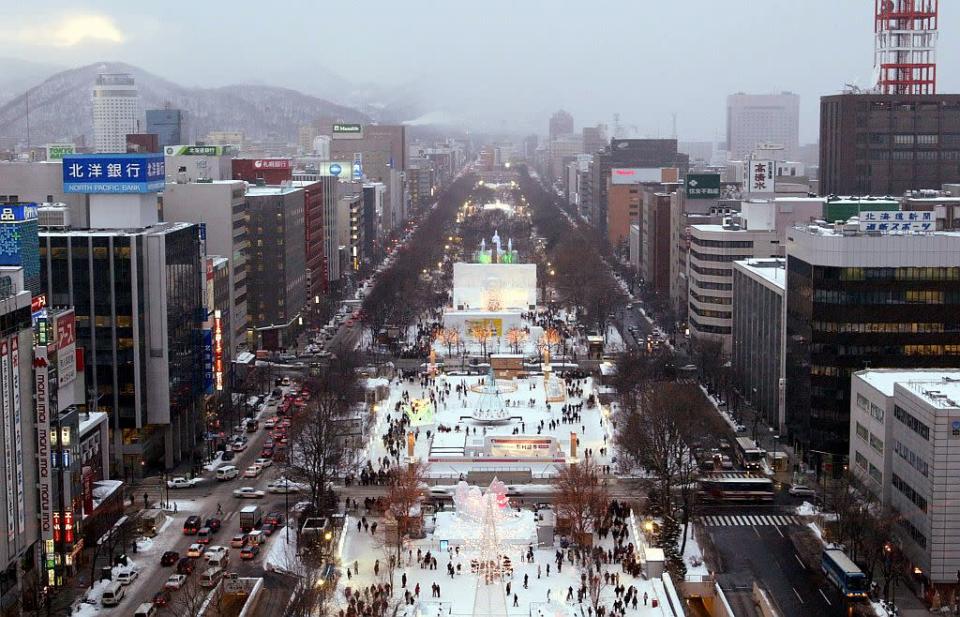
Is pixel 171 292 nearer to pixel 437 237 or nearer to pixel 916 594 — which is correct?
pixel 916 594

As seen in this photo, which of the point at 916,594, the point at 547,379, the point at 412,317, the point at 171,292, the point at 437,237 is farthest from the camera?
the point at 437,237

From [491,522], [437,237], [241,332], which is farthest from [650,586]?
[437,237]

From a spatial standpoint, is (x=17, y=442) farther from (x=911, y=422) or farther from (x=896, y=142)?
(x=896, y=142)

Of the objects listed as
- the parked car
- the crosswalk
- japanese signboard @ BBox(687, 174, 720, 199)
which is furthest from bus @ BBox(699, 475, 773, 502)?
japanese signboard @ BBox(687, 174, 720, 199)

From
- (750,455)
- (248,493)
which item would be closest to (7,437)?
(248,493)

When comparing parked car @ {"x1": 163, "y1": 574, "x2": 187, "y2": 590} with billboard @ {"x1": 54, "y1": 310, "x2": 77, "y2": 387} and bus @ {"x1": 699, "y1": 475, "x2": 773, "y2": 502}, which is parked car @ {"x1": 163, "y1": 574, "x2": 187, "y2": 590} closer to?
billboard @ {"x1": 54, "y1": 310, "x2": 77, "y2": 387}

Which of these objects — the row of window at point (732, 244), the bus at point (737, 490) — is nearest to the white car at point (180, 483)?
the bus at point (737, 490)
